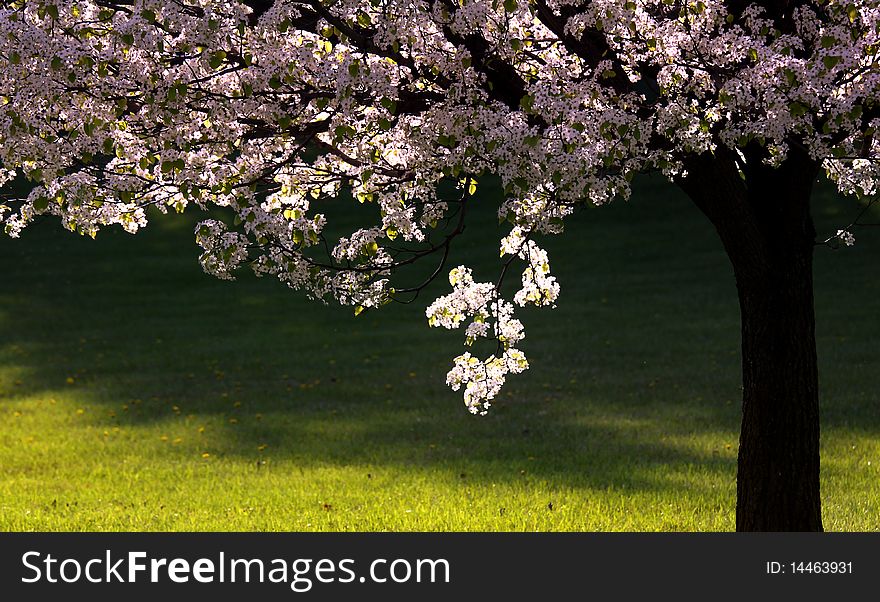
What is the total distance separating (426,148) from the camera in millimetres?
5473

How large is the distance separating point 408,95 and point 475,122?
702mm

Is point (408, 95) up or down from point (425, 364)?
up

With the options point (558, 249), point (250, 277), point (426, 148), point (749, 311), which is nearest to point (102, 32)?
point (426, 148)

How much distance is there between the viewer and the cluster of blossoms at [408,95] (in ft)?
16.8

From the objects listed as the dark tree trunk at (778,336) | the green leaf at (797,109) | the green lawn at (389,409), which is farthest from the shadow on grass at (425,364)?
the green leaf at (797,109)

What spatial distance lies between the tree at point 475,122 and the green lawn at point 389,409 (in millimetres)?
2946

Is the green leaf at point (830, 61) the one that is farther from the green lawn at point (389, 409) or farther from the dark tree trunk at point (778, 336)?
the green lawn at point (389, 409)

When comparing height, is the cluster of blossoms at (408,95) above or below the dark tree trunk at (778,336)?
above

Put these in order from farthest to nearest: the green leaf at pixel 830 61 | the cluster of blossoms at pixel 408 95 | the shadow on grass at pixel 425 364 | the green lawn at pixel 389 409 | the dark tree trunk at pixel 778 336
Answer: the shadow on grass at pixel 425 364 → the green lawn at pixel 389 409 → the dark tree trunk at pixel 778 336 → the cluster of blossoms at pixel 408 95 → the green leaf at pixel 830 61

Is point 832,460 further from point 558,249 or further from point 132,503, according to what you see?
point 558,249

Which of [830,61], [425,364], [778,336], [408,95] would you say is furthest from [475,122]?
[425,364]

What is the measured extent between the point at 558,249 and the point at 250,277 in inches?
318

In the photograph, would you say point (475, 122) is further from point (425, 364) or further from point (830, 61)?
point (425, 364)

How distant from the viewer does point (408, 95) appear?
5.78m
